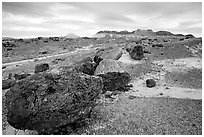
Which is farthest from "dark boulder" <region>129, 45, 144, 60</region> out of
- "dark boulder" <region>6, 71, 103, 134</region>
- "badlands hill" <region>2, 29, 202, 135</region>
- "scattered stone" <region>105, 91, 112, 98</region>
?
"dark boulder" <region>6, 71, 103, 134</region>

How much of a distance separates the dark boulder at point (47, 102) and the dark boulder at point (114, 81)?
6747 millimetres

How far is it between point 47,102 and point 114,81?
9742 millimetres

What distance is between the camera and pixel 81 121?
12.0 meters

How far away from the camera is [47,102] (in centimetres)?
1021

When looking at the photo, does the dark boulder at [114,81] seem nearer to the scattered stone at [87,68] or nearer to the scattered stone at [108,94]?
the scattered stone at [108,94]

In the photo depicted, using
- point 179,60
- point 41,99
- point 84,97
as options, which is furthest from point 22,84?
point 179,60

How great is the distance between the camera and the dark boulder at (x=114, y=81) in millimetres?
18478

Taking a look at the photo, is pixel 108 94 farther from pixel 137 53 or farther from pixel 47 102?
pixel 137 53

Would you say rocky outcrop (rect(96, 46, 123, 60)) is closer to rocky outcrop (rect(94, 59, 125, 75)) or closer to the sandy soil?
the sandy soil

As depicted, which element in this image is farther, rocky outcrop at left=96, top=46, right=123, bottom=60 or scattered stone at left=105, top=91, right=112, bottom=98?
rocky outcrop at left=96, top=46, right=123, bottom=60

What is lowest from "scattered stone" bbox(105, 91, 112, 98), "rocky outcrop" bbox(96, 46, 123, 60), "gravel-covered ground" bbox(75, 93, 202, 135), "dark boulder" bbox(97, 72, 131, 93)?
"gravel-covered ground" bbox(75, 93, 202, 135)

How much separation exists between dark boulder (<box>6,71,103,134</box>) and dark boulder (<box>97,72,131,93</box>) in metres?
6.75

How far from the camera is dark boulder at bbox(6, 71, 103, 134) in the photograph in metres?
9.88

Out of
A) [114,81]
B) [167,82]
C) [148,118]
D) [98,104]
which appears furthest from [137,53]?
[148,118]
